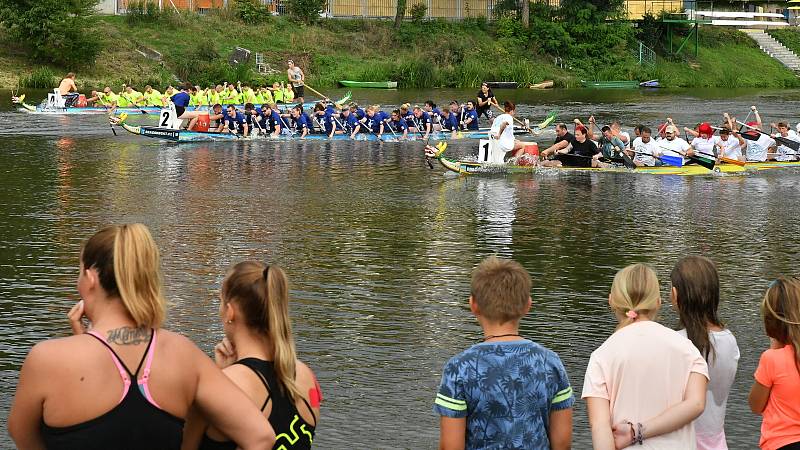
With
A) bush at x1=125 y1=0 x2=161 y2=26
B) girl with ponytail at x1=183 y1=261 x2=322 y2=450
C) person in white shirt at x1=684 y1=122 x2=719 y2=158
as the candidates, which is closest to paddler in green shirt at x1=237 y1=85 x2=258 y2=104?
person in white shirt at x1=684 y1=122 x2=719 y2=158

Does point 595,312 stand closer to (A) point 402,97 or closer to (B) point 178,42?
(A) point 402,97

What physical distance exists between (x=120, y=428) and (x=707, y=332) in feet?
9.37

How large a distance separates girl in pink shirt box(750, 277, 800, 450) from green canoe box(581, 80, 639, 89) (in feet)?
187

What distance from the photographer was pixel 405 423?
29.7ft

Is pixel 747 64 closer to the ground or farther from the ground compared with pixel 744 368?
farther from the ground

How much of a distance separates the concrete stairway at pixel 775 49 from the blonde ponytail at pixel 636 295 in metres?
66.7

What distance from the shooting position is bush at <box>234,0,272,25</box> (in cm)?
5909

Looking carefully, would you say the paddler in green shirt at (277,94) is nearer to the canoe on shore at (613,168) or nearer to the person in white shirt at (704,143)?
the canoe on shore at (613,168)

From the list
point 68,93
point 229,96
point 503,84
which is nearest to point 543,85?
point 503,84

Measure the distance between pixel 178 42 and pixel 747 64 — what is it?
1308 inches

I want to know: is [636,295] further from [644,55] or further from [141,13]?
[644,55]

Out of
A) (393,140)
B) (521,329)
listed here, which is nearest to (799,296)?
(521,329)

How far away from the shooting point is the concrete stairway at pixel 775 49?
6856cm

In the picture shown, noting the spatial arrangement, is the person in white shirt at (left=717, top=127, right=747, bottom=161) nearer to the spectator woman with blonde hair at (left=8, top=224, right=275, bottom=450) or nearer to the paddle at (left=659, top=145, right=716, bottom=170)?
the paddle at (left=659, top=145, right=716, bottom=170)
